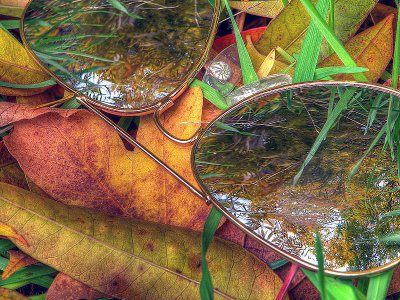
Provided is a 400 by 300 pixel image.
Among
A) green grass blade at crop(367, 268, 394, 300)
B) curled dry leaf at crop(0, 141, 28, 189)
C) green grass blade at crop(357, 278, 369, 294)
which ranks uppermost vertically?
curled dry leaf at crop(0, 141, 28, 189)

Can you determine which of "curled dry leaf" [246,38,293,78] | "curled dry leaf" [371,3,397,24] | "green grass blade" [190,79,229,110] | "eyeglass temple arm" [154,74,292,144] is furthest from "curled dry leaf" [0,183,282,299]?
"curled dry leaf" [371,3,397,24]

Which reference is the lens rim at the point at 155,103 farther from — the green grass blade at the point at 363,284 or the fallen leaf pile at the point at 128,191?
the green grass blade at the point at 363,284

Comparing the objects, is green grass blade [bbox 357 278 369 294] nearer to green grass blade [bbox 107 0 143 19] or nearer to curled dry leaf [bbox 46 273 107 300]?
curled dry leaf [bbox 46 273 107 300]

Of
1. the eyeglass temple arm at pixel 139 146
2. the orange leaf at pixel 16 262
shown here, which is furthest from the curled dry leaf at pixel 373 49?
the orange leaf at pixel 16 262

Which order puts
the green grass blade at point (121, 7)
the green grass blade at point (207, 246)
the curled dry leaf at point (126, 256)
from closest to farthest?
the green grass blade at point (207, 246), the curled dry leaf at point (126, 256), the green grass blade at point (121, 7)

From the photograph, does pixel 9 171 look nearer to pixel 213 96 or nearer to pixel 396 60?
pixel 213 96

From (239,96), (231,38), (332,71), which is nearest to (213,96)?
(239,96)

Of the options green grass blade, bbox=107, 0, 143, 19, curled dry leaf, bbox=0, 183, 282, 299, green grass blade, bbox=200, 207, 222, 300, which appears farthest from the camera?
green grass blade, bbox=107, 0, 143, 19
